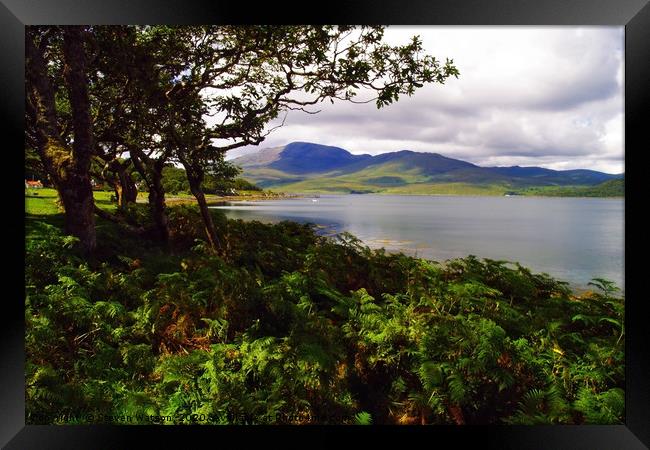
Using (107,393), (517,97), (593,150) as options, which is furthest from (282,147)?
(593,150)

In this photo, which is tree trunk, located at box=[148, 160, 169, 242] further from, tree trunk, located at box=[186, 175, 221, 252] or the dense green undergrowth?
the dense green undergrowth

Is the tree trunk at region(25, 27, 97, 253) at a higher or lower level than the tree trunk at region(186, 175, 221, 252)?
higher

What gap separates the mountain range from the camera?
15.0 feet

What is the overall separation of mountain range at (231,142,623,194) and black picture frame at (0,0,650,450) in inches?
50.3

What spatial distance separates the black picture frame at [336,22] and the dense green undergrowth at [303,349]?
11cm

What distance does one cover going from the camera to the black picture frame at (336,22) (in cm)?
319

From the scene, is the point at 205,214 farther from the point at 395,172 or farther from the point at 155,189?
the point at 395,172

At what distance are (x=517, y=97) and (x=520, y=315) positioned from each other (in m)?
2.31

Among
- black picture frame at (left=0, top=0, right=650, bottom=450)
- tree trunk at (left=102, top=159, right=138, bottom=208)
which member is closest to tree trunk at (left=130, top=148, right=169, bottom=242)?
tree trunk at (left=102, top=159, right=138, bottom=208)

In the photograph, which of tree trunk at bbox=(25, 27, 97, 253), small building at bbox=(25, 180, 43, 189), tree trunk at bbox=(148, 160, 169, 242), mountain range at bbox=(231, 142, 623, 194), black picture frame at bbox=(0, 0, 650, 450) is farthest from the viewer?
tree trunk at bbox=(148, 160, 169, 242)

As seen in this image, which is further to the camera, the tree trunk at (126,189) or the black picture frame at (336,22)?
the tree trunk at (126,189)

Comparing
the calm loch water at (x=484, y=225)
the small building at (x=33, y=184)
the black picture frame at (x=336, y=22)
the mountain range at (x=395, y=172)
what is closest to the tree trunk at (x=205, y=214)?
the calm loch water at (x=484, y=225)

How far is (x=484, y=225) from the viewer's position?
4.62 metres

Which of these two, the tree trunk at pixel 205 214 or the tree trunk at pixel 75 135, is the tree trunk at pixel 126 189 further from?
the tree trunk at pixel 205 214
